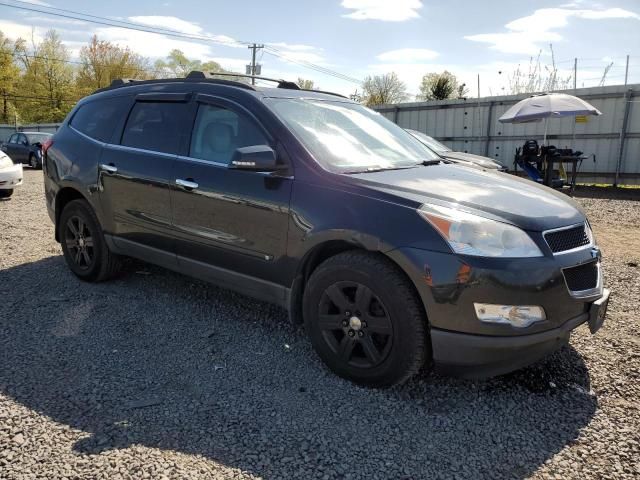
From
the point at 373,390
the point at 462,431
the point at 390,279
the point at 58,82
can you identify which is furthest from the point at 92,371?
the point at 58,82

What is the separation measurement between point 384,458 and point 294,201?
1.54 metres

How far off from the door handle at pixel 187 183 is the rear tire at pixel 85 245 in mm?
1295

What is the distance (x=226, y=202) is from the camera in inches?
134

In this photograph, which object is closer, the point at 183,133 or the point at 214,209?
the point at 214,209

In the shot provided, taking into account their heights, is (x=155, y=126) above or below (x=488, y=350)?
above

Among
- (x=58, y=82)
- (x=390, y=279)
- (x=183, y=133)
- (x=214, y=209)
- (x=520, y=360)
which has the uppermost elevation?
(x=58, y=82)

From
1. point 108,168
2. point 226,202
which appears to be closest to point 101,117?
point 108,168

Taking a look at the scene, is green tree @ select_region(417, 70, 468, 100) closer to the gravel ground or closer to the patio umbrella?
the patio umbrella

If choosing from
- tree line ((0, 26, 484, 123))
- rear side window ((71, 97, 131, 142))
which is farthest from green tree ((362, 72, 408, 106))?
rear side window ((71, 97, 131, 142))

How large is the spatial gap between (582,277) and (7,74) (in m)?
52.0

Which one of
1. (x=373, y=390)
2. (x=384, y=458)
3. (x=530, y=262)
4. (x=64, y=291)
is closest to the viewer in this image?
(x=384, y=458)

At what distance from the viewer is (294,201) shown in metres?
3.09

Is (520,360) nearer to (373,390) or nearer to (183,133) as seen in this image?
(373,390)

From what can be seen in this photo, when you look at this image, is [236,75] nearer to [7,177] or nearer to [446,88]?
[7,177]
